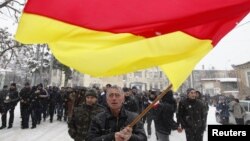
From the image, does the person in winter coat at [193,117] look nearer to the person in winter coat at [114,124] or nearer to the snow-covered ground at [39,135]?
the person in winter coat at [114,124]

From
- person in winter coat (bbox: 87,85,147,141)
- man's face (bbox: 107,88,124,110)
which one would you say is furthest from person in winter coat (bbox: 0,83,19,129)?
person in winter coat (bbox: 87,85,147,141)

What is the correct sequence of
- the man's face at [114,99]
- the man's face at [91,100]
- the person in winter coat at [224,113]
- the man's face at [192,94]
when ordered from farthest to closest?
1. the person in winter coat at [224,113]
2. the man's face at [192,94]
3. the man's face at [91,100]
4. the man's face at [114,99]

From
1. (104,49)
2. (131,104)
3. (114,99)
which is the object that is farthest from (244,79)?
(104,49)

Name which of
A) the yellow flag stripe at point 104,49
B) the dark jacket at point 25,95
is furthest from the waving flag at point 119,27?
the dark jacket at point 25,95

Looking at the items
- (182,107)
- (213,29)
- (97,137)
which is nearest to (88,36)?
(97,137)

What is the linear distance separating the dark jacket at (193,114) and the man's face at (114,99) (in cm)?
443

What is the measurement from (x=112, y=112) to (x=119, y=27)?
916 mm

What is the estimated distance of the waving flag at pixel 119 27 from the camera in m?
3.59

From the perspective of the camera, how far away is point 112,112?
12.8ft

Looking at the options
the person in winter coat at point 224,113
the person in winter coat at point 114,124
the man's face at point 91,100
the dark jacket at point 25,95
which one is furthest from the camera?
the person in winter coat at point 224,113

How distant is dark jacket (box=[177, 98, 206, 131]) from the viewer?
818 cm

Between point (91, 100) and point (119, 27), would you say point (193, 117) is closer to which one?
point (91, 100)

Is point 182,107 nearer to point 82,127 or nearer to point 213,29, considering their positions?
point 82,127

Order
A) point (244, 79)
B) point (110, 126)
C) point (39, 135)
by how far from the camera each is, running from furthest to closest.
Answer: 1. point (244, 79)
2. point (39, 135)
3. point (110, 126)
